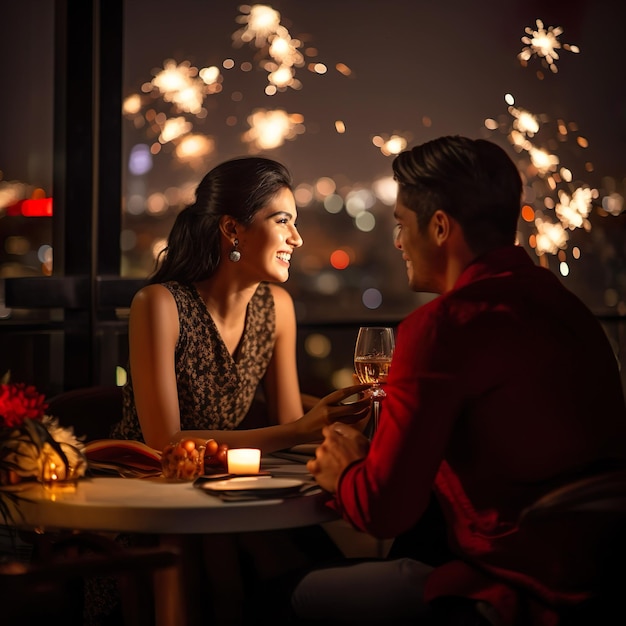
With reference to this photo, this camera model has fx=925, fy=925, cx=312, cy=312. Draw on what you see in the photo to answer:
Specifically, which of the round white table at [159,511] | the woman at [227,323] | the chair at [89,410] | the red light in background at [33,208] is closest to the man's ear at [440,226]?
the round white table at [159,511]

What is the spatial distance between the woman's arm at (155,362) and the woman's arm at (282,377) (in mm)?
433

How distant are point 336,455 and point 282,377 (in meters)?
1.22

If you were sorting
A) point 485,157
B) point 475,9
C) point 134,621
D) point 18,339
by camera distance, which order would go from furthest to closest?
point 475,9 → point 18,339 → point 134,621 → point 485,157

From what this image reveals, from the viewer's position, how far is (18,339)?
3725mm

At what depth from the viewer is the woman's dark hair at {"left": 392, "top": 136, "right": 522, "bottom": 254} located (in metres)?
1.82

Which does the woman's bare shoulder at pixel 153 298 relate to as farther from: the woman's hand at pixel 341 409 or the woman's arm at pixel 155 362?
the woman's hand at pixel 341 409

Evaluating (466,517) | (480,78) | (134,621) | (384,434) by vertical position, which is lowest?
(134,621)

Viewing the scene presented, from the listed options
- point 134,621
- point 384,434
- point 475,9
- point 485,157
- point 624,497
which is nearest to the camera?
point 624,497

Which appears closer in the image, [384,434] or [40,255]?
[384,434]

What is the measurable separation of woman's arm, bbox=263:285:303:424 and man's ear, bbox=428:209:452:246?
1201 mm

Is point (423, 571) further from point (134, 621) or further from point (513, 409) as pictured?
point (134, 621)

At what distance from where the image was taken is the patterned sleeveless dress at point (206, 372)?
2.74 meters

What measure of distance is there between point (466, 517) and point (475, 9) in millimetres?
3114

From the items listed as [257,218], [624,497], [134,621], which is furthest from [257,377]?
[624,497]
